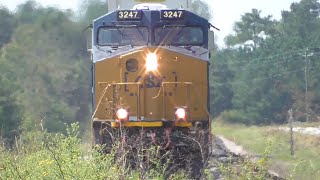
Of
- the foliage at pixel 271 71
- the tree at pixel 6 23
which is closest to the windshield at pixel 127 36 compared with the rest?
the tree at pixel 6 23

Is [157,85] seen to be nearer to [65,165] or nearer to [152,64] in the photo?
[152,64]

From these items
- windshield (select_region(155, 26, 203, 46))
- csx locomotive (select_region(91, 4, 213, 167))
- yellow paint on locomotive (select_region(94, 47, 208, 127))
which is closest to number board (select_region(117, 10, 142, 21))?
csx locomotive (select_region(91, 4, 213, 167))

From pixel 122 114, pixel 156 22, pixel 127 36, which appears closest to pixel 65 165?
pixel 122 114

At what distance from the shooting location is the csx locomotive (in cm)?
1378

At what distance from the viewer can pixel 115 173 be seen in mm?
8805

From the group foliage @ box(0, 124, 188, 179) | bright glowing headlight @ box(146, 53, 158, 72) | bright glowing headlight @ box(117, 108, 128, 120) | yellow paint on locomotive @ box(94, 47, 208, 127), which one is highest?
bright glowing headlight @ box(146, 53, 158, 72)

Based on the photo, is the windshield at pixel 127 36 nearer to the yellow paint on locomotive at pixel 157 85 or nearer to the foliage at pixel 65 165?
the yellow paint on locomotive at pixel 157 85

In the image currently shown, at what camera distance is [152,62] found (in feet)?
45.3

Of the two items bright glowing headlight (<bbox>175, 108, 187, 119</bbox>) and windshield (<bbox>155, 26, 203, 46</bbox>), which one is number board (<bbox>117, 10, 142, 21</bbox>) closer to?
windshield (<bbox>155, 26, 203, 46</bbox>)

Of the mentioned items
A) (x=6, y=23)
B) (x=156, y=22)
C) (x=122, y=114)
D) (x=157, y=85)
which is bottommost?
(x=122, y=114)

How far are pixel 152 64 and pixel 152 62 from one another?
1.7 inches

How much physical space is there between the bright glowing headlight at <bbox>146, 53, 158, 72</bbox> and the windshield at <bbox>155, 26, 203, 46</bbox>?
347 millimetres

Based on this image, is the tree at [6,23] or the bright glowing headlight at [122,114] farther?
the tree at [6,23]

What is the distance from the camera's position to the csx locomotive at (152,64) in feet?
45.2
